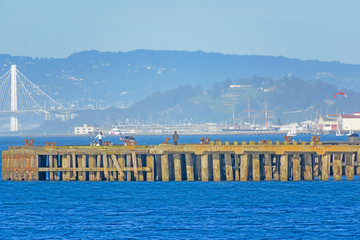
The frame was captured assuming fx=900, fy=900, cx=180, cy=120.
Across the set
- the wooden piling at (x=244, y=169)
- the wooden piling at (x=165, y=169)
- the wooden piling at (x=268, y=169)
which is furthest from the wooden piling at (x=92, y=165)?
the wooden piling at (x=268, y=169)

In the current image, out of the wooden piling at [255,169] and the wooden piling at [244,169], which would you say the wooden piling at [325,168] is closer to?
the wooden piling at [255,169]

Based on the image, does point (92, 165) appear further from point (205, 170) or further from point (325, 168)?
point (325, 168)

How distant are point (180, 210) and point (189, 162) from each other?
9166mm

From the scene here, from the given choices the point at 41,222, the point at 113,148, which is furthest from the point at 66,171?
the point at 41,222

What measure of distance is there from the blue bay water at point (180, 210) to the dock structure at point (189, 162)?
2.83 ft

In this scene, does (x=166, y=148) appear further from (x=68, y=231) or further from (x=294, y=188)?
(x=68, y=231)

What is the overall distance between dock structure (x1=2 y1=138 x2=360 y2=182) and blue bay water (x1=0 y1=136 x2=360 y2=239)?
2.83 feet

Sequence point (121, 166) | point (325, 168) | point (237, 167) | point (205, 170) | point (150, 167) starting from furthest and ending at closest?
1. point (121, 166)
2. point (150, 167)
3. point (237, 167)
4. point (205, 170)
5. point (325, 168)

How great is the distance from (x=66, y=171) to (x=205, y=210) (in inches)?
602

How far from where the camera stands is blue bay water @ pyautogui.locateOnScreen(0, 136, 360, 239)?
46.1 metres

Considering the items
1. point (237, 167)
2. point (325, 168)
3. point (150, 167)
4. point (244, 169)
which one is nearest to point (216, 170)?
point (237, 167)

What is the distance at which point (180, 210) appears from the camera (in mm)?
53562

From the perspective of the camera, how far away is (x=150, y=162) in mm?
63000

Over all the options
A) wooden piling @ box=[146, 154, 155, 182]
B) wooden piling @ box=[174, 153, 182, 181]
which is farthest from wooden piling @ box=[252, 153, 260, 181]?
wooden piling @ box=[146, 154, 155, 182]
